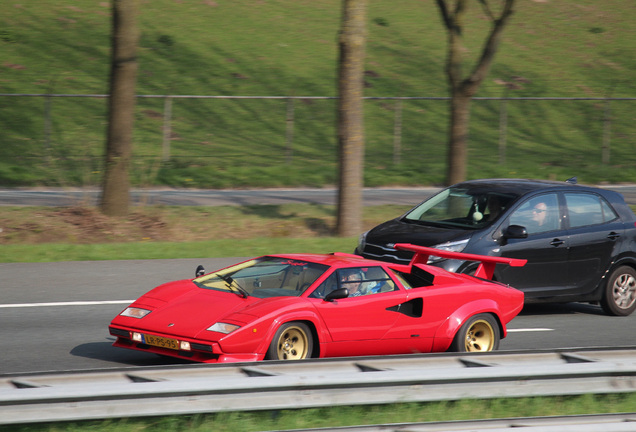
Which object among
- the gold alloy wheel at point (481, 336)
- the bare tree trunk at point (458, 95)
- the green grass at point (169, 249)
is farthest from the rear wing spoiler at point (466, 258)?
the bare tree trunk at point (458, 95)

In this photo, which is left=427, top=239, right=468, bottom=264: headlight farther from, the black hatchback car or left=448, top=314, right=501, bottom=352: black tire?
left=448, top=314, right=501, bottom=352: black tire

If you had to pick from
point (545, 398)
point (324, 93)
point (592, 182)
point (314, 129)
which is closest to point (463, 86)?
point (592, 182)

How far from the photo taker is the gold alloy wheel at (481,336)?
856cm

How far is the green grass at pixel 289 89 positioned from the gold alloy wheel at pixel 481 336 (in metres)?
11.3

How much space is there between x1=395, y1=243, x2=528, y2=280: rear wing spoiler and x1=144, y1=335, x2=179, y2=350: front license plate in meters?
2.71

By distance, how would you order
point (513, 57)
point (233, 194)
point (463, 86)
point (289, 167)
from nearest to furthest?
point (463, 86), point (233, 194), point (289, 167), point (513, 57)

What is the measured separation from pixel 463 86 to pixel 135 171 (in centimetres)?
935

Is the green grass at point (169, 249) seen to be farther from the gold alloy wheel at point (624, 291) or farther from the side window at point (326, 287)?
the side window at point (326, 287)

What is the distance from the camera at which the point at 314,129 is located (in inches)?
1180

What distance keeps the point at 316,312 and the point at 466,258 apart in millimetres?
2109

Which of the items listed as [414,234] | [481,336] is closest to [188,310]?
[481,336]

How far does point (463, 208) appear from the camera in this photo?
1157 centimetres

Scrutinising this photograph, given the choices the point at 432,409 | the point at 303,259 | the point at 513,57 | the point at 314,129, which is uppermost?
the point at 513,57

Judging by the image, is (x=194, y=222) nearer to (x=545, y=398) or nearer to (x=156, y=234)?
(x=156, y=234)
